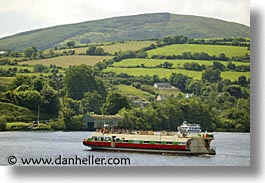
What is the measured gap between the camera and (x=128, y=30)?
62.8ft

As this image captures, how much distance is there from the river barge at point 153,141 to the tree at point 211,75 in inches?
44.1

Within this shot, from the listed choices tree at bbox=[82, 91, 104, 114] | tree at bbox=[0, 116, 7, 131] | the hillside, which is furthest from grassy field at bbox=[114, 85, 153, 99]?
tree at bbox=[0, 116, 7, 131]

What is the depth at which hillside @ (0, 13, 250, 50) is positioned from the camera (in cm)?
1872

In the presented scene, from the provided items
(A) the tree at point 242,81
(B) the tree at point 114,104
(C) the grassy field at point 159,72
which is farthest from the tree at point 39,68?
(A) the tree at point 242,81

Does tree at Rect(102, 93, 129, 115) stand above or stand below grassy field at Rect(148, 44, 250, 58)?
below

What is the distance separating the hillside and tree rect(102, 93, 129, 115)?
3.80 feet

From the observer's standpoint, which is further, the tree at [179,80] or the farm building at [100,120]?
the tree at [179,80]

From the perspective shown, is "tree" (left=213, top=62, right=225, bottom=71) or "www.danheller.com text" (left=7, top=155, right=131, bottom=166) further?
"tree" (left=213, top=62, right=225, bottom=71)

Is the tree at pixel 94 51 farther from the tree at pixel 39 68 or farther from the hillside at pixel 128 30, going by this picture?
the tree at pixel 39 68

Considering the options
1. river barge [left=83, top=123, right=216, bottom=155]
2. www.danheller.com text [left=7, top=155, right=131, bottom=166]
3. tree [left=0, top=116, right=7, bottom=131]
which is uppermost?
tree [left=0, top=116, right=7, bottom=131]

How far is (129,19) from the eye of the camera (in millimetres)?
18953

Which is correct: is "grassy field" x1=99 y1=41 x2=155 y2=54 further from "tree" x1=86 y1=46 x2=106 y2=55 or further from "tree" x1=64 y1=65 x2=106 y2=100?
"tree" x1=64 y1=65 x2=106 y2=100

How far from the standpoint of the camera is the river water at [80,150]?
59.1 feet

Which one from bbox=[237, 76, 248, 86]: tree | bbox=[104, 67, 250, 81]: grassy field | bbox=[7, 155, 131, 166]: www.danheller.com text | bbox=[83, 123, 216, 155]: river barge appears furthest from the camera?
bbox=[104, 67, 250, 81]: grassy field
